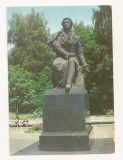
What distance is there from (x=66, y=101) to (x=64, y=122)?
15 centimetres

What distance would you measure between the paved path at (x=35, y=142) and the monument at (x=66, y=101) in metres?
0.05

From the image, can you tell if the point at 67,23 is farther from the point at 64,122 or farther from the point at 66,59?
the point at 64,122

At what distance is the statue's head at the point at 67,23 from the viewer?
7.36m

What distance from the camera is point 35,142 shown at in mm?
7375

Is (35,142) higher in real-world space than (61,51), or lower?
lower

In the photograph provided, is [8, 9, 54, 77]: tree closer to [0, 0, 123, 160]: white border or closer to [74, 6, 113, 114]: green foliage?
[0, 0, 123, 160]: white border

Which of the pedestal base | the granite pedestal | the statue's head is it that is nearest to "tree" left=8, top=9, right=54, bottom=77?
the statue's head

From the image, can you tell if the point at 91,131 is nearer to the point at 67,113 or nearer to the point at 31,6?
the point at 67,113

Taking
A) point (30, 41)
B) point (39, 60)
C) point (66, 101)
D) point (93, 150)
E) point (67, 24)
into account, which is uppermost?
point (67, 24)

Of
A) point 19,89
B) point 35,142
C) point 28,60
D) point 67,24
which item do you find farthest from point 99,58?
point 35,142

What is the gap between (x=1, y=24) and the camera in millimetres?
7293

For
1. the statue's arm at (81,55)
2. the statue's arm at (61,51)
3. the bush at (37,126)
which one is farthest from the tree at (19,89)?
the statue's arm at (81,55)
